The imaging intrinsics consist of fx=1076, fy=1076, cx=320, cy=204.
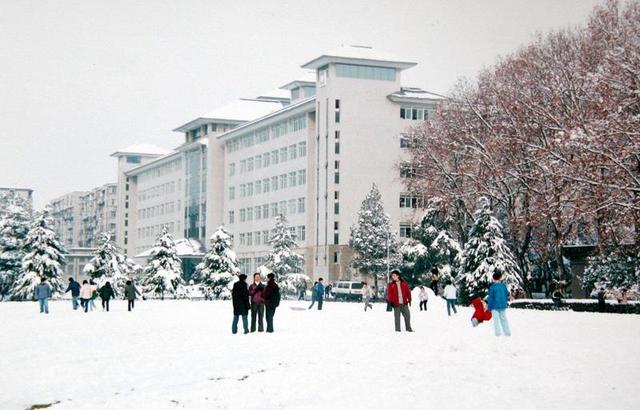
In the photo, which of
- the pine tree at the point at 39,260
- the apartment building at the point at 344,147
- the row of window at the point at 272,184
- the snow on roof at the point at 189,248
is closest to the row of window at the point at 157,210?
the snow on roof at the point at 189,248

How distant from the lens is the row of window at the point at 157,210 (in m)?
146

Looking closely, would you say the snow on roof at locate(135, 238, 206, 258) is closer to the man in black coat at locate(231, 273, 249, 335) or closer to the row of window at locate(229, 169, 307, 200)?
the row of window at locate(229, 169, 307, 200)

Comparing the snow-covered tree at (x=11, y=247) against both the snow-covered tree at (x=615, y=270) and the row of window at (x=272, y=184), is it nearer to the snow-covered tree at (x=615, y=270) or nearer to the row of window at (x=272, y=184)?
the row of window at (x=272, y=184)

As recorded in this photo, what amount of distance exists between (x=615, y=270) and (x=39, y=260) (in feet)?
144

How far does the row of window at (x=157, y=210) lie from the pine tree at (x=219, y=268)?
2744 inches

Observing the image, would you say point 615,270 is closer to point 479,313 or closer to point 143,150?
point 479,313

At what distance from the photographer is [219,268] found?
75.4 metres

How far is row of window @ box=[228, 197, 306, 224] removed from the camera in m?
106

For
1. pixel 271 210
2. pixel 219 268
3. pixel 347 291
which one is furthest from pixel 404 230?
pixel 219 268

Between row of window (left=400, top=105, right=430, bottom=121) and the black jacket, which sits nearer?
the black jacket

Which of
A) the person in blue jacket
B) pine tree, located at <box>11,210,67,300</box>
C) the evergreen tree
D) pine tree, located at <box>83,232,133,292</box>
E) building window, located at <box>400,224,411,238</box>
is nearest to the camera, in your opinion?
the person in blue jacket

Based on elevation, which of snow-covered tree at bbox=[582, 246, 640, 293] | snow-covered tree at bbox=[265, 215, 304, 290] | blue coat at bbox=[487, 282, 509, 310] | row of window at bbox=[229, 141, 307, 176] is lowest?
blue coat at bbox=[487, 282, 509, 310]

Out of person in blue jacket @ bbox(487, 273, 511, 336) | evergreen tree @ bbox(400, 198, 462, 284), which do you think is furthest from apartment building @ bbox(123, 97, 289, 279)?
person in blue jacket @ bbox(487, 273, 511, 336)

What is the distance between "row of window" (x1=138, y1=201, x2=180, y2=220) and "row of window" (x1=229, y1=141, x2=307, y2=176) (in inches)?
953
